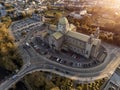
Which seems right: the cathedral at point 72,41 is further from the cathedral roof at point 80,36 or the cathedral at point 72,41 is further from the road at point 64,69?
the road at point 64,69

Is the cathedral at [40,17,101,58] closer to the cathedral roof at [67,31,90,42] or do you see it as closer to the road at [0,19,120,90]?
the cathedral roof at [67,31,90,42]

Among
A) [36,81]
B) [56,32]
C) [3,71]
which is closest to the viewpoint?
[36,81]

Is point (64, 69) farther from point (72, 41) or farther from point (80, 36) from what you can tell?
point (80, 36)

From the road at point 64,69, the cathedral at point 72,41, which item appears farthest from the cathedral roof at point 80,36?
the road at point 64,69

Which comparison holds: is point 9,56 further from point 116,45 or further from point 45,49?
point 116,45

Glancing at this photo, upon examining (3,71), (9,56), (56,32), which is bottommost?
(3,71)

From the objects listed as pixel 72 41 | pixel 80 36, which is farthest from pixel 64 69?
pixel 80 36

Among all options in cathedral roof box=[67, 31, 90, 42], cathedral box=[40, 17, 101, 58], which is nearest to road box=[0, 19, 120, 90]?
cathedral box=[40, 17, 101, 58]

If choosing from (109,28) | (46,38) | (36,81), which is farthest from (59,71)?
(109,28)
